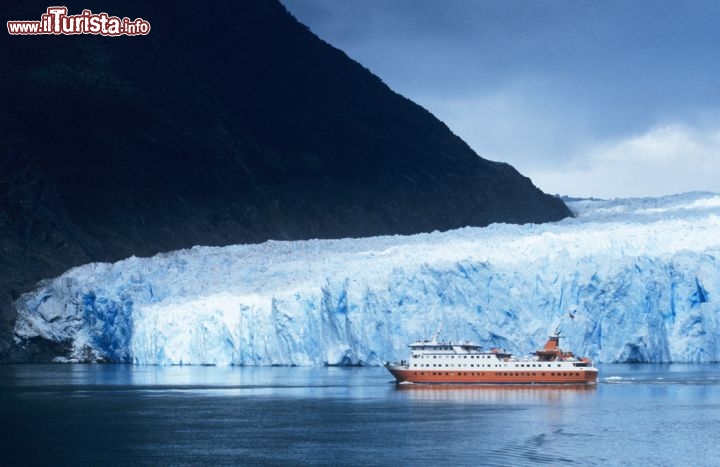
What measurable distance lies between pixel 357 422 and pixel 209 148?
210 ft

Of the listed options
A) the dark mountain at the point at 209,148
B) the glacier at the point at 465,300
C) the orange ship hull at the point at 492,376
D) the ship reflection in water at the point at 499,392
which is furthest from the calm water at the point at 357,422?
the dark mountain at the point at 209,148

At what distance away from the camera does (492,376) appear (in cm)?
4475

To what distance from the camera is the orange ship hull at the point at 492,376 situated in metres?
44.2

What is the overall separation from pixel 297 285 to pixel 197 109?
1944 inches

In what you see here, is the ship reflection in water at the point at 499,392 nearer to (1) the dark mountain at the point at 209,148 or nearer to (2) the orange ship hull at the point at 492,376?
(2) the orange ship hull at the point at 492,376

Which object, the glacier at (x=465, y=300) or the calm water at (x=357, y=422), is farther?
the glacier at (x=465, y=300)

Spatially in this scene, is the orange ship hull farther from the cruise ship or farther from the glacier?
the glacier

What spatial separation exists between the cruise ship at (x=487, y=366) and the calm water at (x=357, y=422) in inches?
28.6

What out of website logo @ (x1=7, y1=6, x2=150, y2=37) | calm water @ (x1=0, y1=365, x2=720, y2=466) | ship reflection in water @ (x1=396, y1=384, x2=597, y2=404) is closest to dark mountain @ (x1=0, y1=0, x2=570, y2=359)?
website logo @ (x1=7, y1=6, x2=150, y2=37)

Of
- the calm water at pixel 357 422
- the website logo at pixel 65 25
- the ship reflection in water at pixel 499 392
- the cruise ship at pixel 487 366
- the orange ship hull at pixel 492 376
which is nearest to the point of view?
the calm water at pixel 357 422

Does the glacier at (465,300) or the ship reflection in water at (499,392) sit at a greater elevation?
the glacier at (465,300)

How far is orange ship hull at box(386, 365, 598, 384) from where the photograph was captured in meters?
44.2

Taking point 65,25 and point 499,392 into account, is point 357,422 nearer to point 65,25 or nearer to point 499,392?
point 499,392

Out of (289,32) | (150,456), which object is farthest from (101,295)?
(289,32)
